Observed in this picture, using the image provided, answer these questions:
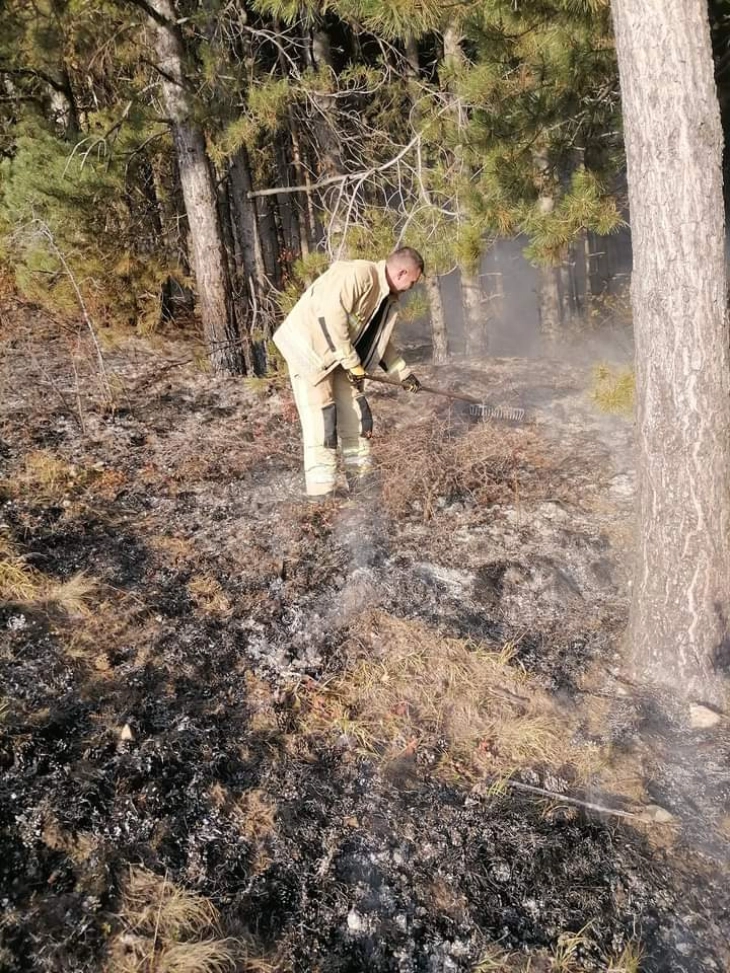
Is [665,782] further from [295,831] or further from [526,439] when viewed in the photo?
[526,439]

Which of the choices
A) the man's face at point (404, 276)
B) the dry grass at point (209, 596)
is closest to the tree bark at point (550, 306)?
the man's face at point (404, 276)

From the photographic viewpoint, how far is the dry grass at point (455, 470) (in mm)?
5207

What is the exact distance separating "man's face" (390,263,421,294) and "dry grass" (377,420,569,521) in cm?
134

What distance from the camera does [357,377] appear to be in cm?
485

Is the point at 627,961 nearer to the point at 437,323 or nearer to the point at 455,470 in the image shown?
the point at 455,470

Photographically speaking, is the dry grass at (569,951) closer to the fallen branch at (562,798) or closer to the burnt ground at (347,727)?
the burnt ground at (347,727)

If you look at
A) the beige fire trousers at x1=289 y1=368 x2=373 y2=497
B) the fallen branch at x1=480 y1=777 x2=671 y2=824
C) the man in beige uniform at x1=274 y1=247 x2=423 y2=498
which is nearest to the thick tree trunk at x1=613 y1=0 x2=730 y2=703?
the fallen branch at x1=480 y1=777 x2=671 y2=824

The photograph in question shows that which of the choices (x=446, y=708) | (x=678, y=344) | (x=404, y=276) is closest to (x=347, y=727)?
(x=446, y=708)

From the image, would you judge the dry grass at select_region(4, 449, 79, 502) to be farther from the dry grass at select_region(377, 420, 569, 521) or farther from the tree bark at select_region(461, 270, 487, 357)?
the tree bark at select_region(461, 270, 487, 357)

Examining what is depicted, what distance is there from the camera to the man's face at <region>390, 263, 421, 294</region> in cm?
450

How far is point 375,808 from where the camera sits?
2.85 metres

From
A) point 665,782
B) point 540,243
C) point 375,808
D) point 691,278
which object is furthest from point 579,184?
point 375,808

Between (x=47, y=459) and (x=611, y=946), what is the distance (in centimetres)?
509

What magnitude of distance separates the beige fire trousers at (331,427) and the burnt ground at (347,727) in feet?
0.78
